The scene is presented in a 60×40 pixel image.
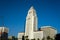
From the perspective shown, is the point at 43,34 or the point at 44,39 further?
the point at 43,34

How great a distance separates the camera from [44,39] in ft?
555

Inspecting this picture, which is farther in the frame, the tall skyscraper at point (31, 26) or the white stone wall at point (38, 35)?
the tall skyscraper at point (31, 26)

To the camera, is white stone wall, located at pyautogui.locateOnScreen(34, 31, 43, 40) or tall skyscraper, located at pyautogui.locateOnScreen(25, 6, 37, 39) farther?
tall skyscraper, located at pyautogui.locateOnScreen(25, 6, 37, 39)

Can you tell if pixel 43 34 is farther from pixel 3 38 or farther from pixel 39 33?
pixel 3 38

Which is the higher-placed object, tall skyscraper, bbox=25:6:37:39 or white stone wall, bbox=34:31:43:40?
tall skyscraper, bbox=25:6:37:39

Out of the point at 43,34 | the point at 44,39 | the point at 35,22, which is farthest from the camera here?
A: the point at 35,22

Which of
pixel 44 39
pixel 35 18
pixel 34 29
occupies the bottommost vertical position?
pixel 44 39

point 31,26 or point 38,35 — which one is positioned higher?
point 31,26

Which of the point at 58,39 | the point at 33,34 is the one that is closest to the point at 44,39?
the point at 58,39

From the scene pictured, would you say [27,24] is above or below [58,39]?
above

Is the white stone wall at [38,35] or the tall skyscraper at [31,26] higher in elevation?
the tall skyscraper at [31,26]

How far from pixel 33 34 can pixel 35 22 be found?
563 inches

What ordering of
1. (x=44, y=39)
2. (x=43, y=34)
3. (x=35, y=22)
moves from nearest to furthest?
(x=44, y=39) < (x=43, y=34) < (x=35, y=22)

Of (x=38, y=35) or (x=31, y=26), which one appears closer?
(x=38, y=35)
